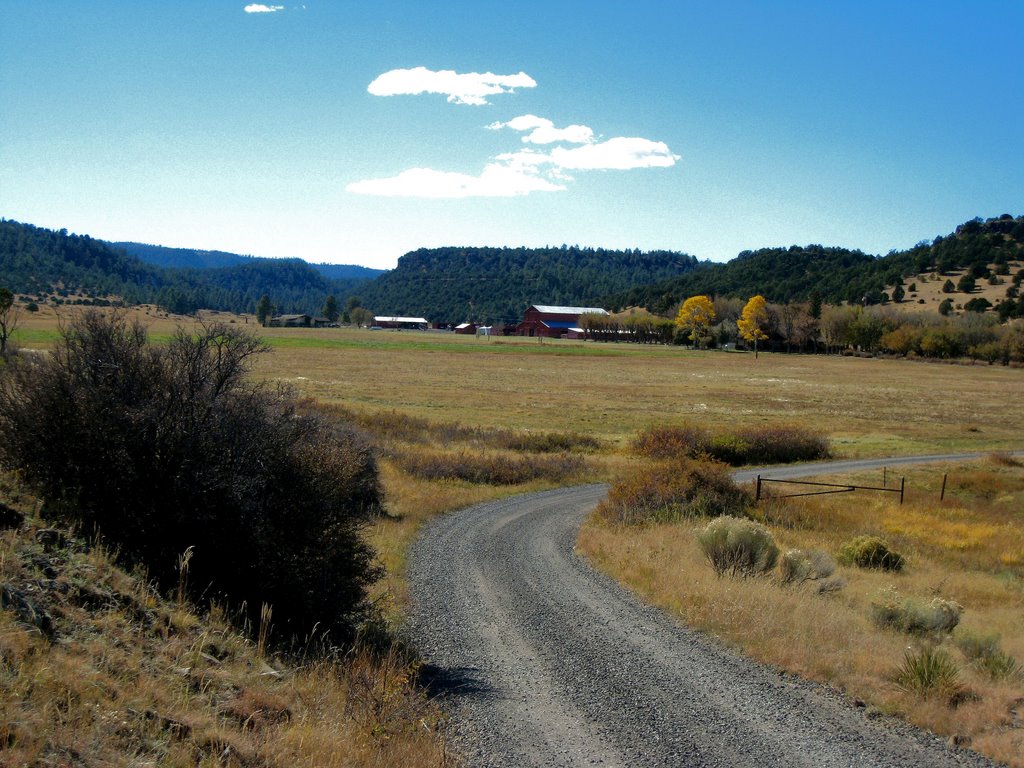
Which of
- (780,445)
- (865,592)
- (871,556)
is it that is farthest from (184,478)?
(780,445)

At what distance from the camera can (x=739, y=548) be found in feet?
53.9

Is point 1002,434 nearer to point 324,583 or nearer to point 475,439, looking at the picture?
point 475,439

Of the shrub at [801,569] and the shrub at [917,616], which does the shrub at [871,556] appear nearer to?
the shrub at [801,569]

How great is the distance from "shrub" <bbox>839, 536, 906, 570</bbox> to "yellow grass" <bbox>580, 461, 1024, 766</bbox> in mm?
467

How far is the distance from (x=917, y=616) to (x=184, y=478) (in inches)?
482

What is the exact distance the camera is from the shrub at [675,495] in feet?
76.7

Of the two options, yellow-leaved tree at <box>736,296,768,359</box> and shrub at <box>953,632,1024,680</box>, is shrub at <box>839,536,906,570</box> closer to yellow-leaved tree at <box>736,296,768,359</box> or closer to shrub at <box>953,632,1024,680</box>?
shrub at <box>953,632,1024,680</box>

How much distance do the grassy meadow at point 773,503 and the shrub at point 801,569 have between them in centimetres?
73

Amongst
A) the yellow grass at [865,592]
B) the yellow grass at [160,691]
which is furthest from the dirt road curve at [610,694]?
the yellow grass at [160,691]

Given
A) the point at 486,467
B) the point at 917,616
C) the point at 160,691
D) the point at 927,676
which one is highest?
the point at 160,691

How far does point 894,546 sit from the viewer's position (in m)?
24.0

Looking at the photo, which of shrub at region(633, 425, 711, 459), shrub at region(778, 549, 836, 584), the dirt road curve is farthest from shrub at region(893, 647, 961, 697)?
shrub at region(633, 425, 711, 459)

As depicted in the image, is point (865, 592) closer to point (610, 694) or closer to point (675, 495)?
point (675, 495)

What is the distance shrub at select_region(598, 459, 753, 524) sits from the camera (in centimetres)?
2338
